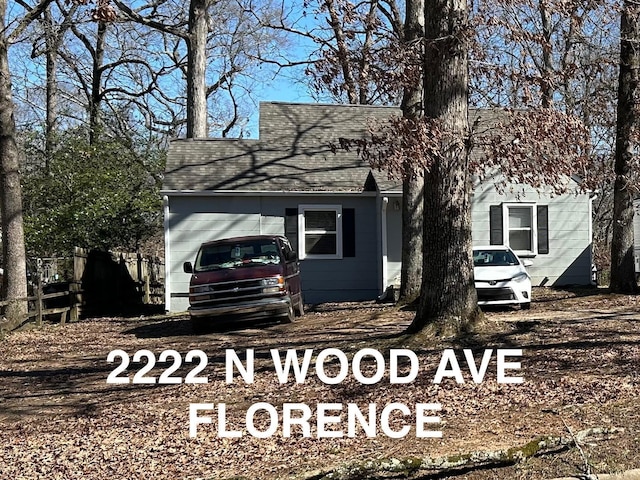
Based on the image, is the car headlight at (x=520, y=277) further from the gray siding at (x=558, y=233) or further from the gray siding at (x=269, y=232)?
the gray siding at (x=269, y=232)

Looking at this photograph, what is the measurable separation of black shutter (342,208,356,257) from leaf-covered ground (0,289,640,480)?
6656 millimetres

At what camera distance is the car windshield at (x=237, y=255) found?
14.4m

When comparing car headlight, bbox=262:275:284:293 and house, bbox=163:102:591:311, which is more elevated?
house, bbox=163:102:591:311

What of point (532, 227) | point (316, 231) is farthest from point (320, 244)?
point (532, 227)

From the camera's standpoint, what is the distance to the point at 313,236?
19.0 m

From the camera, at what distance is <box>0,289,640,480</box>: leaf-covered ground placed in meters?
5.75

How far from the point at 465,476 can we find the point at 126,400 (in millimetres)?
4793

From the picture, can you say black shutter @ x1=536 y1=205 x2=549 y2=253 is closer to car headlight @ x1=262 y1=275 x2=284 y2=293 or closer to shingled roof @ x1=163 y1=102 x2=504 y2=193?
shingled roof @ x1=163 y1=102 x2=504 y2=193

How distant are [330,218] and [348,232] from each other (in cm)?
64

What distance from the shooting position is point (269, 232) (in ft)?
62.0

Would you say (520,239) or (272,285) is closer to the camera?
(272,285)

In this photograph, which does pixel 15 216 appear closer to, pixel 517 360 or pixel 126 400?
pixel 126 400

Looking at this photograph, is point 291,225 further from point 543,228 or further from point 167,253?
point 543,228

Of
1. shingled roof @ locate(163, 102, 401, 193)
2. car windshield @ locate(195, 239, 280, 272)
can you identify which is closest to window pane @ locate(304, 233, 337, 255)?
shingled roof @ locate(163, 102, 401, 193)
